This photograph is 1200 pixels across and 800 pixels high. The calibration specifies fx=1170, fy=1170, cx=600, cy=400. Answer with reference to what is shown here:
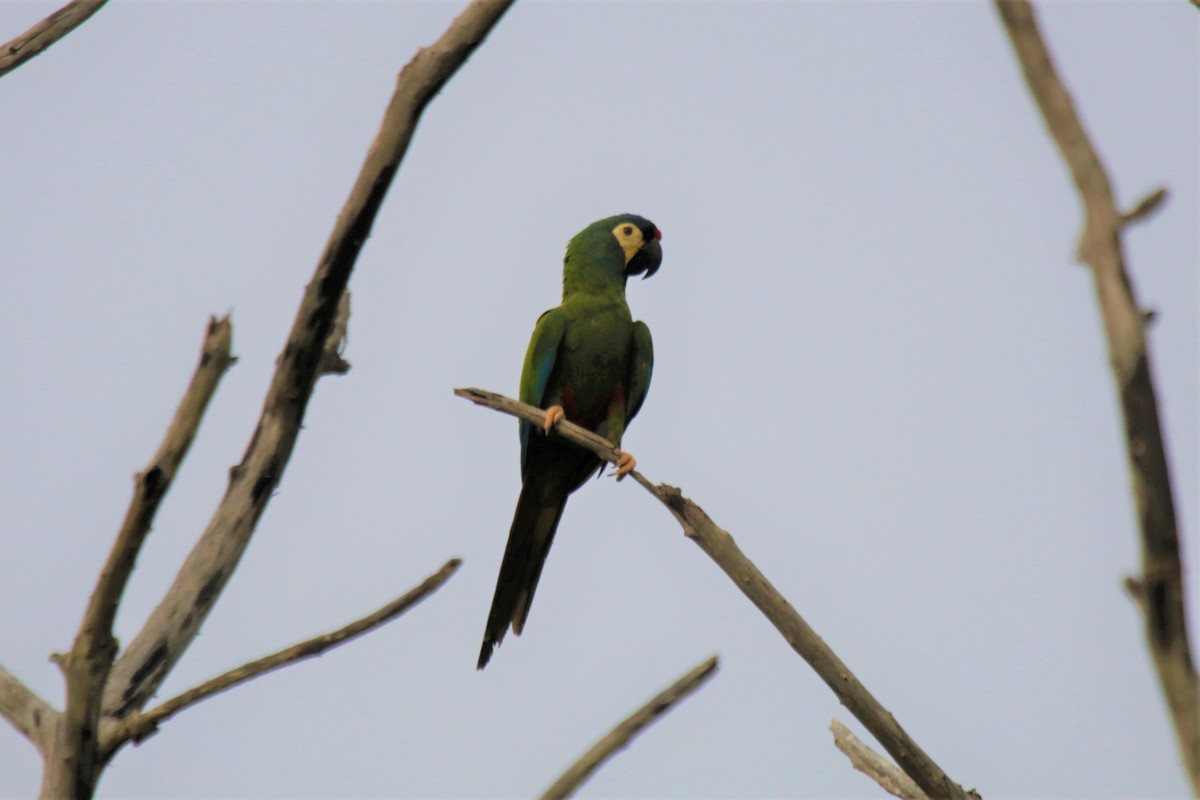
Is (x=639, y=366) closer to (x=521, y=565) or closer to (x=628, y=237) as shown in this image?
(x=628, y=237)

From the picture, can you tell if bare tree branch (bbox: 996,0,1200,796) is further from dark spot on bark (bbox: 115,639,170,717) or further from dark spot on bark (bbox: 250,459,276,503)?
dark spot on bark (bbox: 115,639,170,717)

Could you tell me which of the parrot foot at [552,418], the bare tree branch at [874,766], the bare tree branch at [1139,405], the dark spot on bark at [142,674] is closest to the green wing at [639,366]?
the parrot foot at [552,418]

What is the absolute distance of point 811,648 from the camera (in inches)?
122

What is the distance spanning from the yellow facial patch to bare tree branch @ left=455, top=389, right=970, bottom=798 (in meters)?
2.51

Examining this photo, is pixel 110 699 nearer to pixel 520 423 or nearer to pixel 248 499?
pixel 248 499

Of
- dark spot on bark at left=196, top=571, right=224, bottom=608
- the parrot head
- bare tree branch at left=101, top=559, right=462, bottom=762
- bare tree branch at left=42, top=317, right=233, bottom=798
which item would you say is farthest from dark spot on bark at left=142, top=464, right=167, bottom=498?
the parrot head

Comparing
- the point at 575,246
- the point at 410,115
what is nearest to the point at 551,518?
the point at 575,246

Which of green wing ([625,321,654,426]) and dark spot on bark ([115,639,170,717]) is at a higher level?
green wing ([625,321,654,426])

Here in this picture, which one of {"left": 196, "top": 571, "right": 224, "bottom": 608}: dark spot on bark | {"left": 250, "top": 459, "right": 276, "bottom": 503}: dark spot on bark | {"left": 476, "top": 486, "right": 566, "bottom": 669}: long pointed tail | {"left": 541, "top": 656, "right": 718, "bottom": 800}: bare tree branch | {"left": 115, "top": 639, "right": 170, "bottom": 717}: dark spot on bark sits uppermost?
{"left": 476, "top": 486, "right": 566, "bottom": 669}: long pointed tail

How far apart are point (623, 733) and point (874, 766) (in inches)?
65.6

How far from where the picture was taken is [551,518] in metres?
4.98

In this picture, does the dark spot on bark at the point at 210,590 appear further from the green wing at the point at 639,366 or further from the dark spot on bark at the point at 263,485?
the green wing at the point at 639,366

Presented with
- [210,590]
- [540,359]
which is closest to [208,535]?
[210,590]

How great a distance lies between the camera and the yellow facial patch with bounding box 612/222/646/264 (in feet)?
18.6
